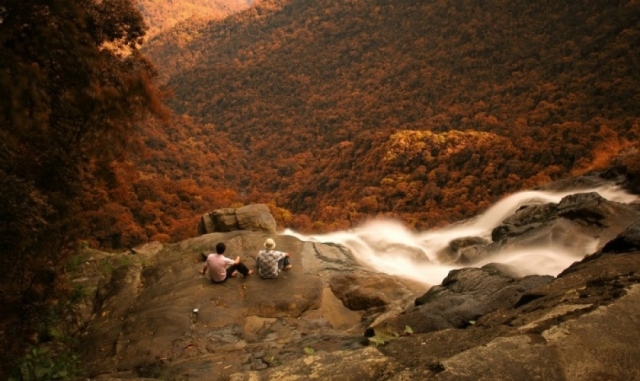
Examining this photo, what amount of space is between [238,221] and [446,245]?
27.6ft

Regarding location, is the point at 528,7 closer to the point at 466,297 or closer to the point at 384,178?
the point at 384,178

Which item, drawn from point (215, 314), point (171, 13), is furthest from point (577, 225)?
point (171, 13)

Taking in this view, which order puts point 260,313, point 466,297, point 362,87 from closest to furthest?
1. point 466,297
2. point 260,313
3. point 362,87

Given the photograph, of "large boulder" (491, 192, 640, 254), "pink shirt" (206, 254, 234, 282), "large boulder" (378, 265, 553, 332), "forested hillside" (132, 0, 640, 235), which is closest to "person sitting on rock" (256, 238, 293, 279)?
"pink shirt" (206, 254, 234, 282)

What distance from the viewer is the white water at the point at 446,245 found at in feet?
34.9

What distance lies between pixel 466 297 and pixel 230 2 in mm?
109877

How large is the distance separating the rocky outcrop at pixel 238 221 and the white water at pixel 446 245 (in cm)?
144

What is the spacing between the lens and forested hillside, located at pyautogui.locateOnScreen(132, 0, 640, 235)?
78.4ft

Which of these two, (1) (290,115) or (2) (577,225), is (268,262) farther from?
(1) (290,115)

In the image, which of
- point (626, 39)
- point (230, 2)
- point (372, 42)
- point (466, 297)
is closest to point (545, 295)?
point (466, 297)

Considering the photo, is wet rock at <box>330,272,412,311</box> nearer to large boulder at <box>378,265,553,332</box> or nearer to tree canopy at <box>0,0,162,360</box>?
large boulder at <box>378,265,553,332</box>

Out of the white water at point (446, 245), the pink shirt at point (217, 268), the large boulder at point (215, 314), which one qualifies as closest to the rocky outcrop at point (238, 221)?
the white water at point (446, 245)

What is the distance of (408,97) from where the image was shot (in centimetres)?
4194

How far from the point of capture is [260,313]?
25.5ft
